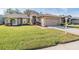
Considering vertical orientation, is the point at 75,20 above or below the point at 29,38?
above

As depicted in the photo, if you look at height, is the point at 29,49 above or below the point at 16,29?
below

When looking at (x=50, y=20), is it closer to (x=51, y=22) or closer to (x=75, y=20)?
(x=51, y=22)

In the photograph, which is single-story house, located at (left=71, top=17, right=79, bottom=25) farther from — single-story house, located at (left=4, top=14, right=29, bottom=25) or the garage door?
single-story house, located at (left=4, top=14, right=29, bottom=25)

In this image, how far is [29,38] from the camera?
2.39m

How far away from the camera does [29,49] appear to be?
2.37 metres

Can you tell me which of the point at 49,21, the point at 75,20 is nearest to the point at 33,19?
the point at 49,21

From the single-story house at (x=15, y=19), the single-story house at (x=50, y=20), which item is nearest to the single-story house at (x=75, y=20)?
the single-story house at (x=50, y=20)

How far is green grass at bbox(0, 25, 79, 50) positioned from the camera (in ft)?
7.82

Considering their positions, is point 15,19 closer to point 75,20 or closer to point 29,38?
point 29,38

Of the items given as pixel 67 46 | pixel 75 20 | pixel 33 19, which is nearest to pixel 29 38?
pixel 33 19
